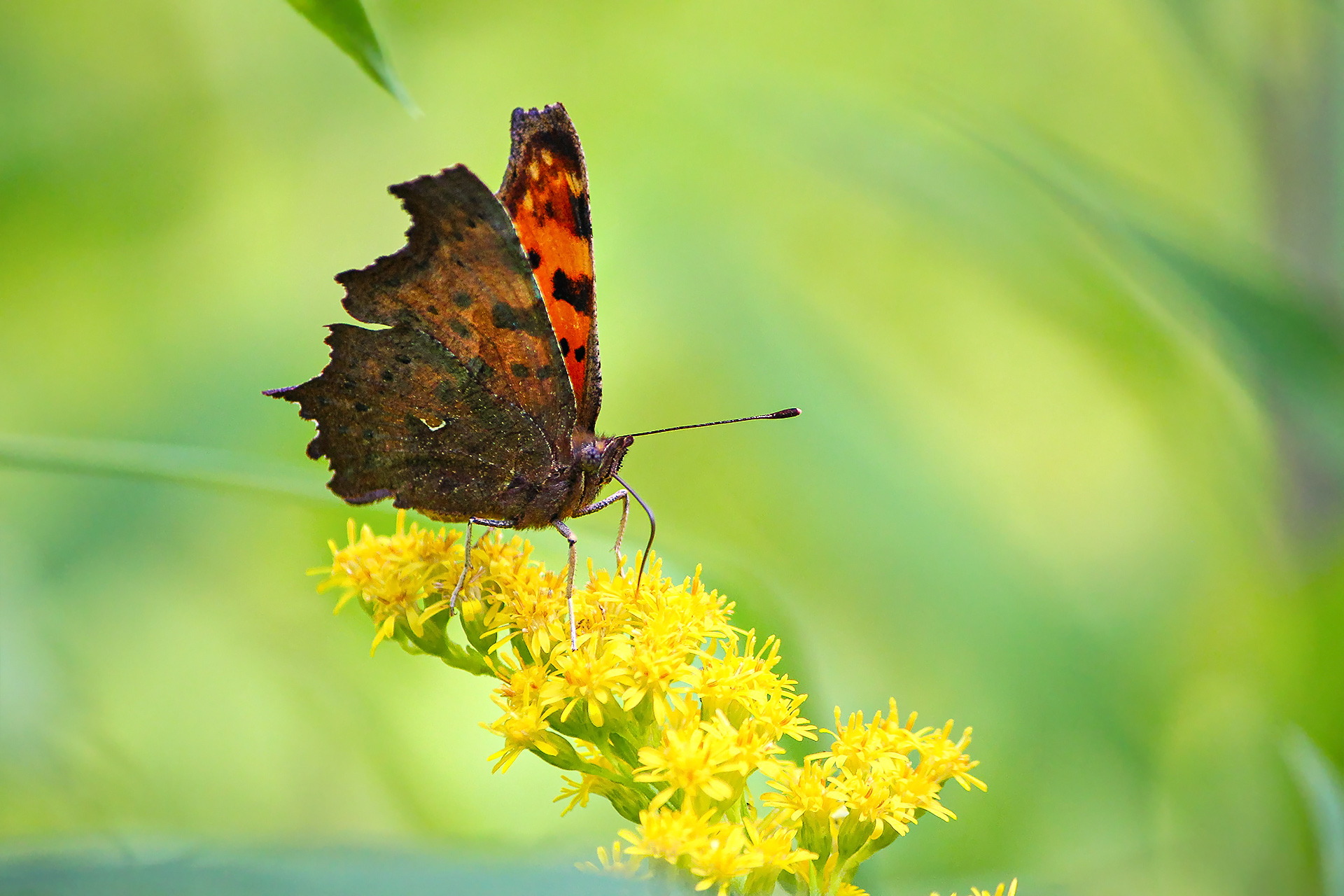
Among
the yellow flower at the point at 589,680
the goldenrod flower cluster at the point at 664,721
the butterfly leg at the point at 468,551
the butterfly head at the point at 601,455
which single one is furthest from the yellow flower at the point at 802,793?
the butterfly head at the point at 601,455

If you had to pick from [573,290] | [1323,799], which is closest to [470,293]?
[573,290]

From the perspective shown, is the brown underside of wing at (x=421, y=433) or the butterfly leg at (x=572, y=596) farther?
the brown underside of wing at (x=421, y=433)

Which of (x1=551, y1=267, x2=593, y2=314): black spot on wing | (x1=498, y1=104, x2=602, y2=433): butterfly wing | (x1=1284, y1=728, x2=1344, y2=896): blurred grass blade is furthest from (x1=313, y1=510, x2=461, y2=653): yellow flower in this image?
(x1=1284, y1=728, x2=1344, y2=896): blurred grass blade

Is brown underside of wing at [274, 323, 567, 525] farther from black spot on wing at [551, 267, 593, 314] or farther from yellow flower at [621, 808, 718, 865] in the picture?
yellow flower at [621, 808, 718, 865]

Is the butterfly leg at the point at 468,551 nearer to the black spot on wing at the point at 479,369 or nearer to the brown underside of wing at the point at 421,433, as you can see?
the brown underside of wing at the point at 421,433

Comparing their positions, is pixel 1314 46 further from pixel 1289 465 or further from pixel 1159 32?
pixel 1289 465

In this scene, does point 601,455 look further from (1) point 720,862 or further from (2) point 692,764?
(1) point 720,862
